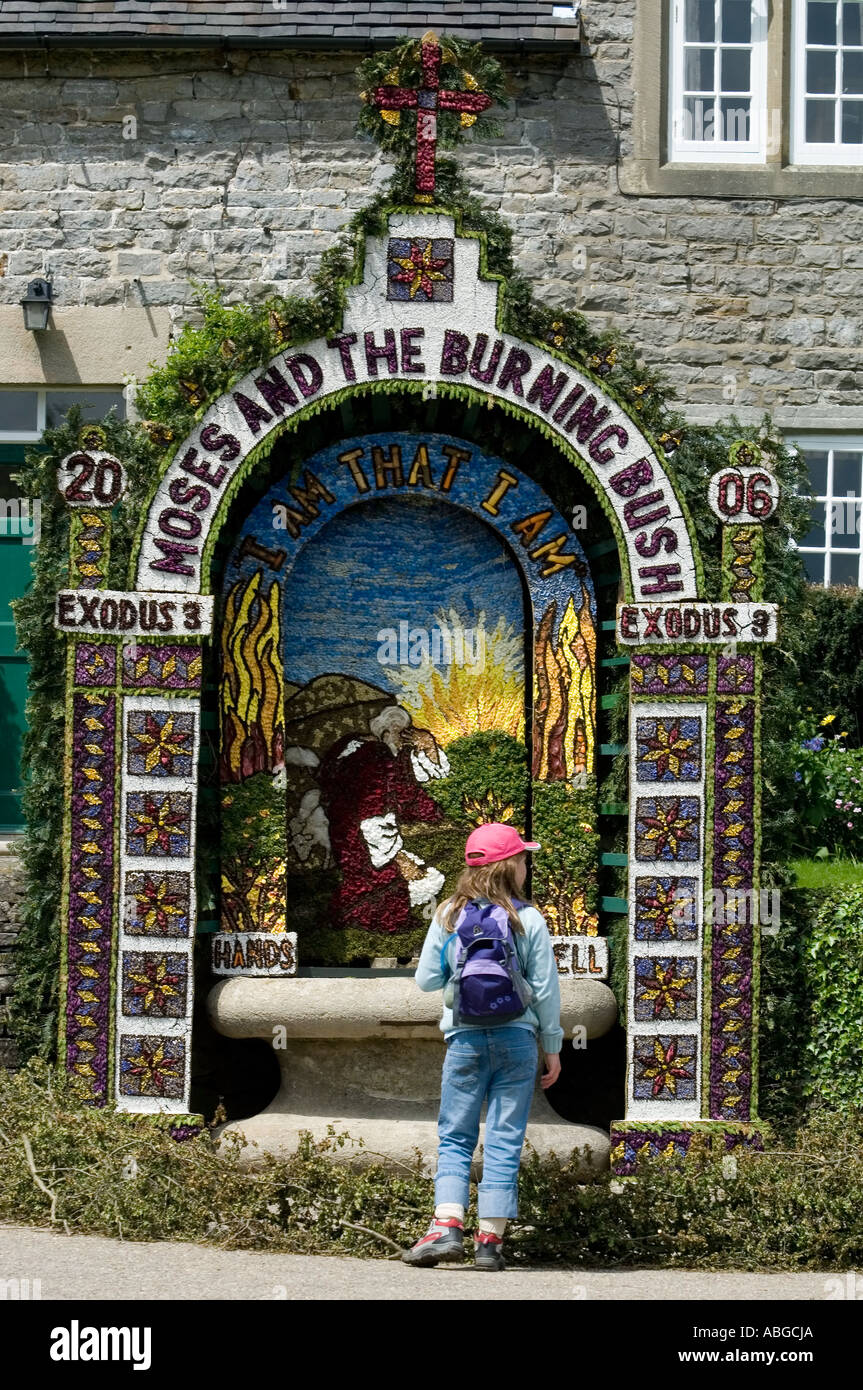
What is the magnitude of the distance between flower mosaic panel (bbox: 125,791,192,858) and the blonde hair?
1.61 metres

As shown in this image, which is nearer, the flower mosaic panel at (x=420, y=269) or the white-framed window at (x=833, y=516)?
the flower mosaic panel at (x=420, y=269)

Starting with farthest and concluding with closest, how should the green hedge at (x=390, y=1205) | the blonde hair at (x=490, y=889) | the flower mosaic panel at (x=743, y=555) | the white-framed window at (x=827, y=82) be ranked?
the white-framed window at (x=827, y=82), the flower mosaic panel at (x=743, y=555), the green hedge at (x=390, y=1205), the blonde hair at (x=490, y=889)

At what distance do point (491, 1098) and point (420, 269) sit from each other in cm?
341

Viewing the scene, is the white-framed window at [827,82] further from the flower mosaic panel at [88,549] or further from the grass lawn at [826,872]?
the flower mosaic panel at [88,549]

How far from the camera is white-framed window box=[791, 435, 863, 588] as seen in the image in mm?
11453

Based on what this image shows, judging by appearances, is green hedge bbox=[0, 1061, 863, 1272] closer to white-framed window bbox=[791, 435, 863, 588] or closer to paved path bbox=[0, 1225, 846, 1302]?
paved path bbox=[0, 1225, 846, 1302]

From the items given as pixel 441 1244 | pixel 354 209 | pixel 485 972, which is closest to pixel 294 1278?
pixel 441 1244

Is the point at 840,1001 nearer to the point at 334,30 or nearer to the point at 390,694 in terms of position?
the point at 390,694

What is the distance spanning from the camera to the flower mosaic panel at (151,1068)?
7688 mm

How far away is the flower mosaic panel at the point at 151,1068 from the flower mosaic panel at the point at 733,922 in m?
2.13

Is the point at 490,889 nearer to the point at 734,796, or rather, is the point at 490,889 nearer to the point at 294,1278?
the point at 294,1278

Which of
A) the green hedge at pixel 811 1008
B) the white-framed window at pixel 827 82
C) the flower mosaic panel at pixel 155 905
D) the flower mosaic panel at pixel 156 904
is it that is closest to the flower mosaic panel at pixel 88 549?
the flower mosaic panel at pixel 156 904

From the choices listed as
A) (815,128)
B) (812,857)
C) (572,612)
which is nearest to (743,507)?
(572,612)

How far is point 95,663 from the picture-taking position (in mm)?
7793
